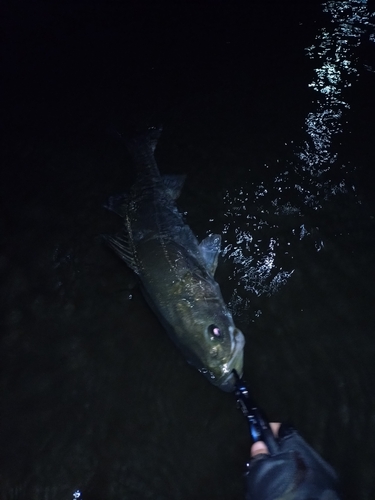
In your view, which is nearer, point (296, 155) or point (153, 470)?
point (153, 470)

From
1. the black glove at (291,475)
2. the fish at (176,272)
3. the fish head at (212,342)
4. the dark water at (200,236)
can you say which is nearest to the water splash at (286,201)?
the dark water at (200,236)

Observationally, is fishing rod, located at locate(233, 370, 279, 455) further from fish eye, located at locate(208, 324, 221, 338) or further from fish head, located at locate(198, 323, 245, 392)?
fish eye, located at locate(208, 324, 221, 338)

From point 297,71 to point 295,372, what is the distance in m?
4.78

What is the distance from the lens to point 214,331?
2.72 m

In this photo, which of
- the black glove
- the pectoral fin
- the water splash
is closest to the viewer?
the black glove

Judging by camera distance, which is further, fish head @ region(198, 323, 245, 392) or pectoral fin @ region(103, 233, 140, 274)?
pectoral fin @ region(103, 233, 140, 274)

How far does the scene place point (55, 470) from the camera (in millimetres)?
2766

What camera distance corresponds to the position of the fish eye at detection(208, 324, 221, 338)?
2.71m

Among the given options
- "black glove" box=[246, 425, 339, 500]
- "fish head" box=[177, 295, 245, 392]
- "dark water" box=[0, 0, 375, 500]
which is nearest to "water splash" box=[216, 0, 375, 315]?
"dark water" box=[0, 0, 375, 500]

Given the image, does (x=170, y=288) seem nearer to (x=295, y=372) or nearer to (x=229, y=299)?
(x=229, y=299)

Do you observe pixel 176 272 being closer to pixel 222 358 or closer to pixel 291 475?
pixel 222 358

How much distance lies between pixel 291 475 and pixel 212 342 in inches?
37.9

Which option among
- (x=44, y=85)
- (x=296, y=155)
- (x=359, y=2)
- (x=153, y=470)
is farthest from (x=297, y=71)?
(x=153, y=470)

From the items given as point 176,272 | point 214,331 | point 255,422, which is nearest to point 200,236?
point 176,272
